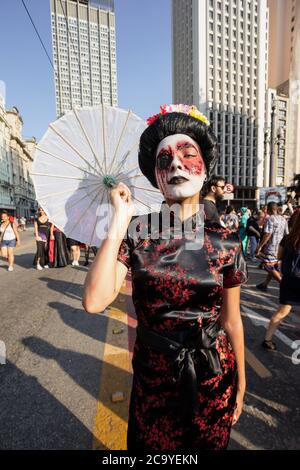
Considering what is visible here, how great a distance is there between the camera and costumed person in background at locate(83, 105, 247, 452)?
1.08 metres

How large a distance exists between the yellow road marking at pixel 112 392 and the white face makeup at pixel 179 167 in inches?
65.5

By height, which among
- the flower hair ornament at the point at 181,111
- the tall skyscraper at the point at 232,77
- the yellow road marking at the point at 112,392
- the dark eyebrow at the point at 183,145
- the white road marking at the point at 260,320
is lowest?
the white road marking at the point at 260,320

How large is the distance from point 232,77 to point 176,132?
225ft

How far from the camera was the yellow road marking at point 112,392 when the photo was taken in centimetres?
169

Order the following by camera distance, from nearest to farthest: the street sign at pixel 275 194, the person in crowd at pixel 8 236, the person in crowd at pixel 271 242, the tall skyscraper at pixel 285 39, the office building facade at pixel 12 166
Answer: the tall skyscraper at pixel 285 39, the person in crowd at pixel 271 242, the person in crowd at pixel 8 236, the street sign at pixel 275 194, the office building facade at pixel 12 166

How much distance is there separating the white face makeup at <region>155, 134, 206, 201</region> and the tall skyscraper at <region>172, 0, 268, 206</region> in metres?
59.8

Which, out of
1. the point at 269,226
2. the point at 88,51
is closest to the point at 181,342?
the point at 269,226

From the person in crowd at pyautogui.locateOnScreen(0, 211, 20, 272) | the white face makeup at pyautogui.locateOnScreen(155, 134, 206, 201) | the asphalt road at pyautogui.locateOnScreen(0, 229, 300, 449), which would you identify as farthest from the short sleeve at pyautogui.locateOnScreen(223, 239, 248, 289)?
the person in crowd at pyautogui.locateOnScreen(0, 211, 20, 272)

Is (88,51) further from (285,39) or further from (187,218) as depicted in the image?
(187,218)

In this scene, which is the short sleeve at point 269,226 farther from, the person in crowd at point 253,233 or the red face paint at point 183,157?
the red face paint at point 183,157

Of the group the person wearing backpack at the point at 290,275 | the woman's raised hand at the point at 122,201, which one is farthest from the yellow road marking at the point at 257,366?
the woman's raised hand at the point at 122,201
